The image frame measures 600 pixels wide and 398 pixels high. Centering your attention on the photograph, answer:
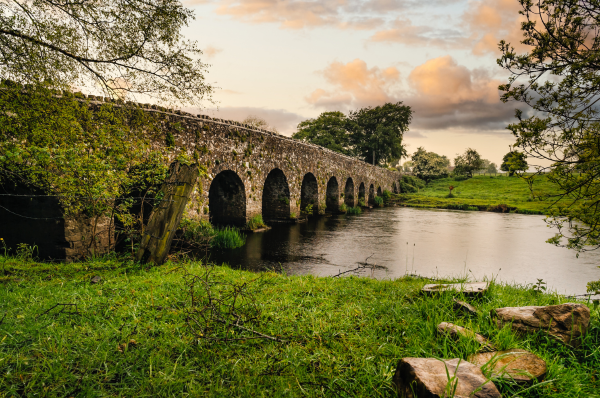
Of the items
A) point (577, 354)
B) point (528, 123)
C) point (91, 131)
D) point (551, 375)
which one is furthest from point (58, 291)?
point (528, 123)

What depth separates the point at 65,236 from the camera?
19.5 ft

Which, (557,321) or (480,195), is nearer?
(557,321)

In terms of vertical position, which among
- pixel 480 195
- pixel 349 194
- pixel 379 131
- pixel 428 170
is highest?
pixel 379 131

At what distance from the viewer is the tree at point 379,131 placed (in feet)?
143

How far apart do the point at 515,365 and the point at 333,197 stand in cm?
1963

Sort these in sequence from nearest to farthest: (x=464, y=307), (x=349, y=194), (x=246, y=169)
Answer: (x=464, y=307)
(x=246, y=169)
(x=349, y=194)

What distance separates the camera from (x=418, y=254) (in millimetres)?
9992

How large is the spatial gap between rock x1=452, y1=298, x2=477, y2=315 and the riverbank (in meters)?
0.06

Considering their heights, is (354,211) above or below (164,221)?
below

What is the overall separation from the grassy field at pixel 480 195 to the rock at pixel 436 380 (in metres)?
22.7

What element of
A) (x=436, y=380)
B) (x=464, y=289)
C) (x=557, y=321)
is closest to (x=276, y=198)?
(x=464, y=289)

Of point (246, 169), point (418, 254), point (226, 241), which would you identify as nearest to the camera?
point (226, 241)

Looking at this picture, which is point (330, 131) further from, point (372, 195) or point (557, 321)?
point (557, 321)

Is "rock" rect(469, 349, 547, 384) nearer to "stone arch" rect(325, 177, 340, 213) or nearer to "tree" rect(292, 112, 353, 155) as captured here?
"stone arch" rect(325, 177, 340, 213)
